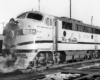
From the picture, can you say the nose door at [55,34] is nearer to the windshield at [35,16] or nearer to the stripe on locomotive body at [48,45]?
the stripe on locomotive body at [48,45]

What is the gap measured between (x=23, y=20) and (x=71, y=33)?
510 centimetres

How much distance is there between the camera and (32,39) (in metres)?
9.98

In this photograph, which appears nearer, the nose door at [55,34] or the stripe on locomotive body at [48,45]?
the stripe on locomotive body at [48,45]

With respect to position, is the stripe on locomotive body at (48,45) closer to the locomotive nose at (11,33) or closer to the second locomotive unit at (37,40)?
the second locomotive unit at (37,40)

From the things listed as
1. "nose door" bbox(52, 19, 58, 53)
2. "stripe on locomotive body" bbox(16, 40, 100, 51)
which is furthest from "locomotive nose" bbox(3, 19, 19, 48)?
"nose door" bbox(52, 19, 58, 53)

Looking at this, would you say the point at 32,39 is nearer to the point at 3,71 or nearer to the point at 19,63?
the point at 19,63

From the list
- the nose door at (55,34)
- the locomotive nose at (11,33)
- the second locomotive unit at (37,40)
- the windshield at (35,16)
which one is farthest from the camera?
the nose door at (55,34)

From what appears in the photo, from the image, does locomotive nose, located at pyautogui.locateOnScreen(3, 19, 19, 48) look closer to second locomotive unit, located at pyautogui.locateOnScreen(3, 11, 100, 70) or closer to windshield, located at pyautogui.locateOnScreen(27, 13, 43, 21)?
second locomotive unit, located at pyautogui.locateOnScreen(3, 11, 100, 70)

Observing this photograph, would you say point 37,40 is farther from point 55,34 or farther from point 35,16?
point 55,34

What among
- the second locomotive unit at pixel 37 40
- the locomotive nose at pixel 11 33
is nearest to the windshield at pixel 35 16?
the second locomotive unit at pixel 37 40

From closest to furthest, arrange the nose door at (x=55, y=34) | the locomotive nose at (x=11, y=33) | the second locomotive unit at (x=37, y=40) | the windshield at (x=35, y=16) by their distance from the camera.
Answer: the second locomotive unit at (x=37, y=40)
the locomotive nose at (x=11, y=33)
the windshield at (x=35, y=16)
the nose door at (x=55, y=34)

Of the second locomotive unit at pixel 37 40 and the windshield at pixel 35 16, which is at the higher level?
the windshield at pixel 35 16

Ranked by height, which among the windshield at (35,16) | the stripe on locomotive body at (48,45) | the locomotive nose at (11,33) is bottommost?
the stripe on locomotive body at (48,45)

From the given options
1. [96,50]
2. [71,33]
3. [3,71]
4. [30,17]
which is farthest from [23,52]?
[96,50]
